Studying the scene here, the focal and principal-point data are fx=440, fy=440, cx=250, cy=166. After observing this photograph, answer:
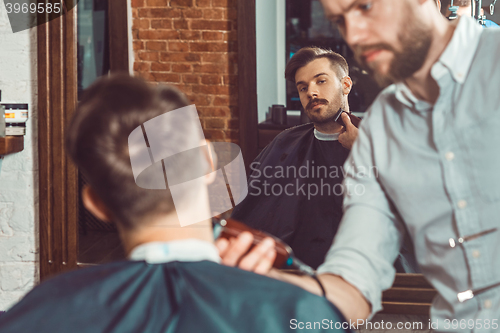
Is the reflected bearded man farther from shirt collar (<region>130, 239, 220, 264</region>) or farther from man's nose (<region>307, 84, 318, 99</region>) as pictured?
man's nose (<region>307, 84, 318, 99</region>)

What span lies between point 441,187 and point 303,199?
4.43 feet

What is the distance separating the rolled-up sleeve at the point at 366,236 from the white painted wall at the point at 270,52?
1.34m

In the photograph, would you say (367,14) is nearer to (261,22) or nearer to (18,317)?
(18,317)

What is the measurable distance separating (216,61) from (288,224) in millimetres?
1113

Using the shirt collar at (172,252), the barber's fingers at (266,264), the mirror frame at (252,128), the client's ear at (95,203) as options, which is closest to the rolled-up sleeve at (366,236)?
the barber's fingers at (266,264)

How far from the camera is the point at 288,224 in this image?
2510mm

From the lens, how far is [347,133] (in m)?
2.52

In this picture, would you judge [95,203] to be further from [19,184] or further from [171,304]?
[19,184]

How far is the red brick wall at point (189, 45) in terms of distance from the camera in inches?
108

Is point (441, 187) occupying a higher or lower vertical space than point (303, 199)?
higher

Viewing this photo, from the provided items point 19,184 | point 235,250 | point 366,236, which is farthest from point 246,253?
point 19,184

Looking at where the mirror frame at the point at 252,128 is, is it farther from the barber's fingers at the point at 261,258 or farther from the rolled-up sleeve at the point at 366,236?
the barber's fingers at the point at 261,258

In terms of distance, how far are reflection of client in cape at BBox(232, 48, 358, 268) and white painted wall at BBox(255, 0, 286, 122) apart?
75 millimetres

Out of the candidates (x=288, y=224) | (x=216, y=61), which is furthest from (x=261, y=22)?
(x=288, y=224)
